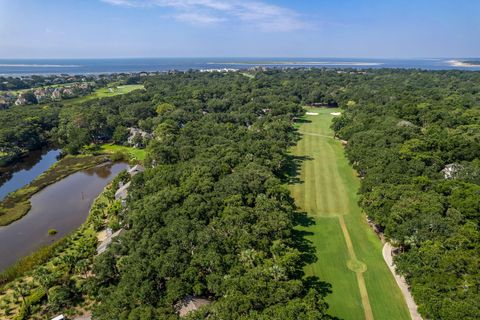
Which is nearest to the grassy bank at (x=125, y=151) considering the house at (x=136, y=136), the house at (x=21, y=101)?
the house at (x=136, y=136)

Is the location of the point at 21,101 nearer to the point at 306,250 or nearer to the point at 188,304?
the point at 188,304

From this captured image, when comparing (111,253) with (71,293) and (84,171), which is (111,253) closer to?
(71,293)

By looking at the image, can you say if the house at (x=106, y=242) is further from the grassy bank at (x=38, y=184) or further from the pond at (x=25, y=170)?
the pond at (x=25, y=170)

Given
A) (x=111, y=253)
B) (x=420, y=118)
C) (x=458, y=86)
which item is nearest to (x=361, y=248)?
(x=111, y=253)

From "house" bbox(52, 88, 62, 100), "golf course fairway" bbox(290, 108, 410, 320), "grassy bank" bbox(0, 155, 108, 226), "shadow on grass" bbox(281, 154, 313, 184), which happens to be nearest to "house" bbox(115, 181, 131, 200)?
"grassy bank" bbox(0, 155, 108, 226)

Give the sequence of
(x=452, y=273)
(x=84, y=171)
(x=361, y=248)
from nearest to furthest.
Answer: (x=452, y=273)
(x=361, y=248)
(x=84, y=171)

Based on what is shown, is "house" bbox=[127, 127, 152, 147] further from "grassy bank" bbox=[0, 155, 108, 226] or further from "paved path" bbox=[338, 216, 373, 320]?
"paved path" bbox=[338, 216, 373, 320]
